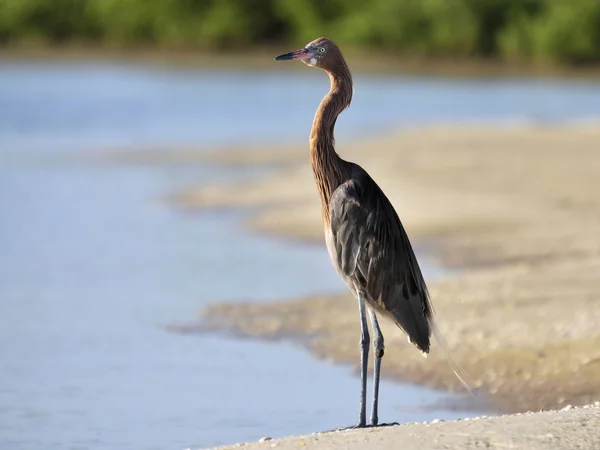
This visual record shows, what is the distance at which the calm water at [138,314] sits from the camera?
7574 millimetres

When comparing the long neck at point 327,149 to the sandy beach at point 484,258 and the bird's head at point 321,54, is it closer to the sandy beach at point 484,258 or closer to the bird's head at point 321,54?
the bird's head at point 321,54

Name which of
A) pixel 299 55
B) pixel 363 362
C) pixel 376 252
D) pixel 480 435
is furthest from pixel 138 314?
pixel 480 435

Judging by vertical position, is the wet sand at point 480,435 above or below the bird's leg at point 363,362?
below

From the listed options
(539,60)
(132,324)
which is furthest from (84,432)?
(539,60)

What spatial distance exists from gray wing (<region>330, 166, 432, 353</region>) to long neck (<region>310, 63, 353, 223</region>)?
7 centimetres

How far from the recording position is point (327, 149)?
6625 millimetres

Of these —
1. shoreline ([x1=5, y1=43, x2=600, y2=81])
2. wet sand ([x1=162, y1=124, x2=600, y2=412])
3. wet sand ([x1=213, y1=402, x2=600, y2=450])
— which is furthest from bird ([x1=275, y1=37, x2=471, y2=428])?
shoreline ([x1=5, y1=43, x2=600, y2=81])

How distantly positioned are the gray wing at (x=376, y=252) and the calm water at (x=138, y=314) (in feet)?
3.42

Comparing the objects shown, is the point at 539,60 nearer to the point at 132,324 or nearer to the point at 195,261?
the point at 195,261

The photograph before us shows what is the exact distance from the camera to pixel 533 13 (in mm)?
48875

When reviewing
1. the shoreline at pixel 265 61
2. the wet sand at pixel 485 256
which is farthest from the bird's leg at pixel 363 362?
the shoreline at pixel 265 61

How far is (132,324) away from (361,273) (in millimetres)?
4095

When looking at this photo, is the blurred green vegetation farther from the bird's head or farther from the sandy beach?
the bird's head

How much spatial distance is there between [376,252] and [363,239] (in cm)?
9
